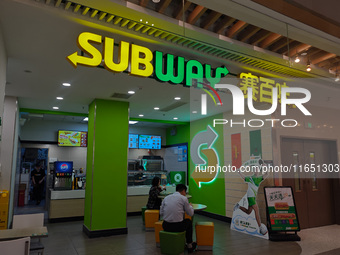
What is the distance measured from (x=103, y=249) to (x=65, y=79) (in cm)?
325

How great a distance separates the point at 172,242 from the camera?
14.7 ft

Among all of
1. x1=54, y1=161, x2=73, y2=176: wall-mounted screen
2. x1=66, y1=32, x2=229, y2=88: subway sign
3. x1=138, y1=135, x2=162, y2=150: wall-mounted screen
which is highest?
x1=66, y1=32, x2=229, y2=88: subway sign

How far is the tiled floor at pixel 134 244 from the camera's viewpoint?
481 centimetres

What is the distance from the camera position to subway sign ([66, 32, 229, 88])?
3004 mm

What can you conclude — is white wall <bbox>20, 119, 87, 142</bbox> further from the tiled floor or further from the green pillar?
the tiled floor

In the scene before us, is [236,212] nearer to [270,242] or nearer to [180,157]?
[270,242]

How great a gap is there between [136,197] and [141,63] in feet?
19.1

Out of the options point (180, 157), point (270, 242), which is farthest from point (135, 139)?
A: point (270, 242)

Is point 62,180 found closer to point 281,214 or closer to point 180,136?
point 180,136

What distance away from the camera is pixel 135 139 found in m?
11.0

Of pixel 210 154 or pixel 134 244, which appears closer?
pixel 134 244

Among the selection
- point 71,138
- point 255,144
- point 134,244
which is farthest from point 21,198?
point 255,144

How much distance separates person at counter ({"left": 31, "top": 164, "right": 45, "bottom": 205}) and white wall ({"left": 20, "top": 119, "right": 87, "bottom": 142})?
1102 millimetres

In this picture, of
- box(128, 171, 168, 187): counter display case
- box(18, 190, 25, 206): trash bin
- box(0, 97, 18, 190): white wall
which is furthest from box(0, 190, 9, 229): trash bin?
box(18, 190, 25, 206): trash bin
